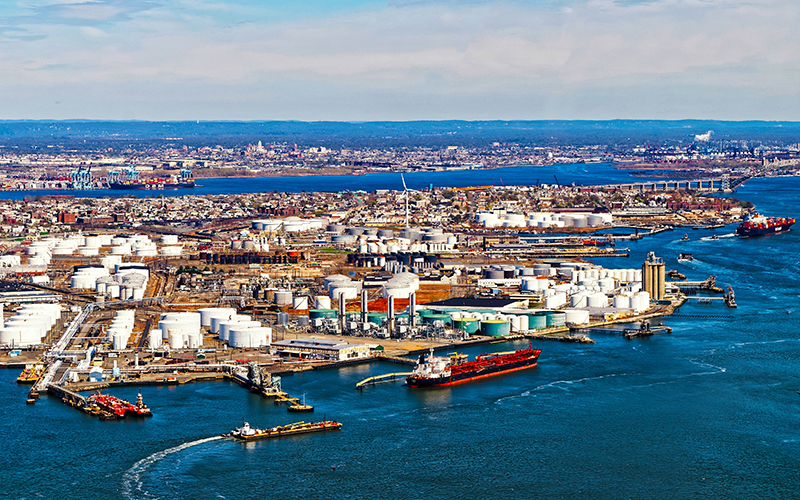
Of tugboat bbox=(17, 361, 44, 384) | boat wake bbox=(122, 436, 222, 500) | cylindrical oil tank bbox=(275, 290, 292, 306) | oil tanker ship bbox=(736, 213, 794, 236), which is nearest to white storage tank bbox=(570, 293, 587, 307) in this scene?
cylindrical oil tank bbox=(275, 290, 292, 306)

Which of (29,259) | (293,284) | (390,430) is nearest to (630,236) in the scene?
(293,284)

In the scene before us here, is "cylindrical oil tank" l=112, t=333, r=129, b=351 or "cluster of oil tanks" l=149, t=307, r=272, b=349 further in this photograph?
"cluster of oil tanks" l=149, t=307, r=272, b=349

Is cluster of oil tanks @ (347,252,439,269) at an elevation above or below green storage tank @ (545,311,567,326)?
above

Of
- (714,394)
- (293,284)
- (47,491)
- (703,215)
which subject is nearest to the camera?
(47,491)

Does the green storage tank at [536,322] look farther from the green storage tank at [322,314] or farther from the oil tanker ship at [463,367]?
the green storage tank at [322,314]

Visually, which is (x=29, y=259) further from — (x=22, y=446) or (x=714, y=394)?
(x=714, y=394)

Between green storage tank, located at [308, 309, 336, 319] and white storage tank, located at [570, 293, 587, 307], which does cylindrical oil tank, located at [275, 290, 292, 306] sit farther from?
white storage tank, located at [570, 293, 587, 307]

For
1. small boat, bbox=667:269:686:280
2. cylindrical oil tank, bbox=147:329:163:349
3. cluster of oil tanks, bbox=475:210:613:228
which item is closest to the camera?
cylindrical oil tank, bbox=147:329:163:349
